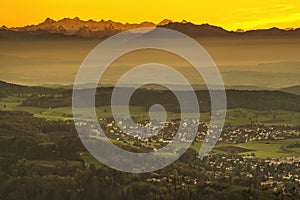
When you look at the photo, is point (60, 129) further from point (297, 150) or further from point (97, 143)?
point (297, 150)

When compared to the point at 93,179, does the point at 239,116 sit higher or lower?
higher

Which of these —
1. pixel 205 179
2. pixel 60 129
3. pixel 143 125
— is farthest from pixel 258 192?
pixel 143 125

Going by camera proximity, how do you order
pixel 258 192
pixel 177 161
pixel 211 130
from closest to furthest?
pixel 258 192, pixel 177 161, pixel 211 130

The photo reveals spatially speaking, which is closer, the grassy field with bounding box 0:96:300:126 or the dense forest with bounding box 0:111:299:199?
the dense forest with bounding box 0:111:299:199

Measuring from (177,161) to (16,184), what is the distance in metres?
27.9

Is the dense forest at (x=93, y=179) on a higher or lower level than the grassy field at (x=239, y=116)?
lower

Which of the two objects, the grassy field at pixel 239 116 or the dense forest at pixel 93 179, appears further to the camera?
the grassy field at pixel 239 116

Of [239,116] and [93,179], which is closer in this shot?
[93,179]

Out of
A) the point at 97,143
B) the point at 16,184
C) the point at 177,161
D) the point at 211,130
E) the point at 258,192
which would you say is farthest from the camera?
the point at 211,130

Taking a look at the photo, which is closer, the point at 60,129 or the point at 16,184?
the point at 16,184

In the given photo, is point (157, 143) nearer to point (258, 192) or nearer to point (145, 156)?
point (145, 156)

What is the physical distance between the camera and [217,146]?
144 metres

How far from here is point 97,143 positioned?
429 ft

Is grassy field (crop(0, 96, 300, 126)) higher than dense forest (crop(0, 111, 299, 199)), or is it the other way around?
grassy field (crop(0, 96, 300, 126))
